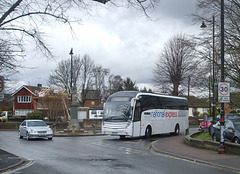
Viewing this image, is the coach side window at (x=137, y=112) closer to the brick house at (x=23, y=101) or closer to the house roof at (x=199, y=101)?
the house roof at (x=199, y=101)

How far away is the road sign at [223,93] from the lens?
48.1 ft

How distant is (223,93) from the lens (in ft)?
48.2

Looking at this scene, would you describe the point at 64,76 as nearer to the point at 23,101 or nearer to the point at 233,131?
the point at 23,101

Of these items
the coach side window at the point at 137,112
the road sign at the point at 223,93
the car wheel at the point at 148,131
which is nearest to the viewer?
the road sign at the point at 223,93

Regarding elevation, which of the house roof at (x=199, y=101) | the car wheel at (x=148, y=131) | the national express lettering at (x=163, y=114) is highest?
the house roof at (x=199, y=101)

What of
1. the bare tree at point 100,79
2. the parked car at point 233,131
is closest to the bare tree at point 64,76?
the bare tree at point 100,79

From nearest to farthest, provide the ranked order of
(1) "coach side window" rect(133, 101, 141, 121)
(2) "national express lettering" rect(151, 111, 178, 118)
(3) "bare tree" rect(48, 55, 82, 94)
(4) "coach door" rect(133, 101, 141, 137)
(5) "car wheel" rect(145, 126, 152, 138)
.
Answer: (4) "coach door" rect(133, 101, 141, 137), (1) "coach side window" rect(133, 101, 141, 121), (5) "car wheel" rect(145, 126, 152, 138), (2) "national express lettering" rect(151, 111, 178, 118), (3) "bare tree" rect(48, 55, 82, 94)

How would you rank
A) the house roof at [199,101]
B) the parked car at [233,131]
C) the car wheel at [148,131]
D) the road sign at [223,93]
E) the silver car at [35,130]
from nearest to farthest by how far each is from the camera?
the road sign at [223,93], the parked car at [233,131], the silver car at [35,130], the car wheel at [148,131], the house roof at [199,101]

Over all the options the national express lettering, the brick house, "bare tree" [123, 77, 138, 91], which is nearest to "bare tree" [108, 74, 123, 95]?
"bare tree" [123, 77, 138, 91]

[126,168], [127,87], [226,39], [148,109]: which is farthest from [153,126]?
[127,87]

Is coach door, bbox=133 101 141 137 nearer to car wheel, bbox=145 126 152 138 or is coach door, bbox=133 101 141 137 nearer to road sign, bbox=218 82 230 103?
car wheel, bbox=145 126 152 138

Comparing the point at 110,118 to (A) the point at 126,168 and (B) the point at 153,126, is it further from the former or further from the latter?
(A) the point at 126,168

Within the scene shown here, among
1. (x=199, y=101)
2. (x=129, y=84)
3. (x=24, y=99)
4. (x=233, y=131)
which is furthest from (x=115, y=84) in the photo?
(x=233, y=131)

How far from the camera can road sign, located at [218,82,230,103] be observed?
1465cm
